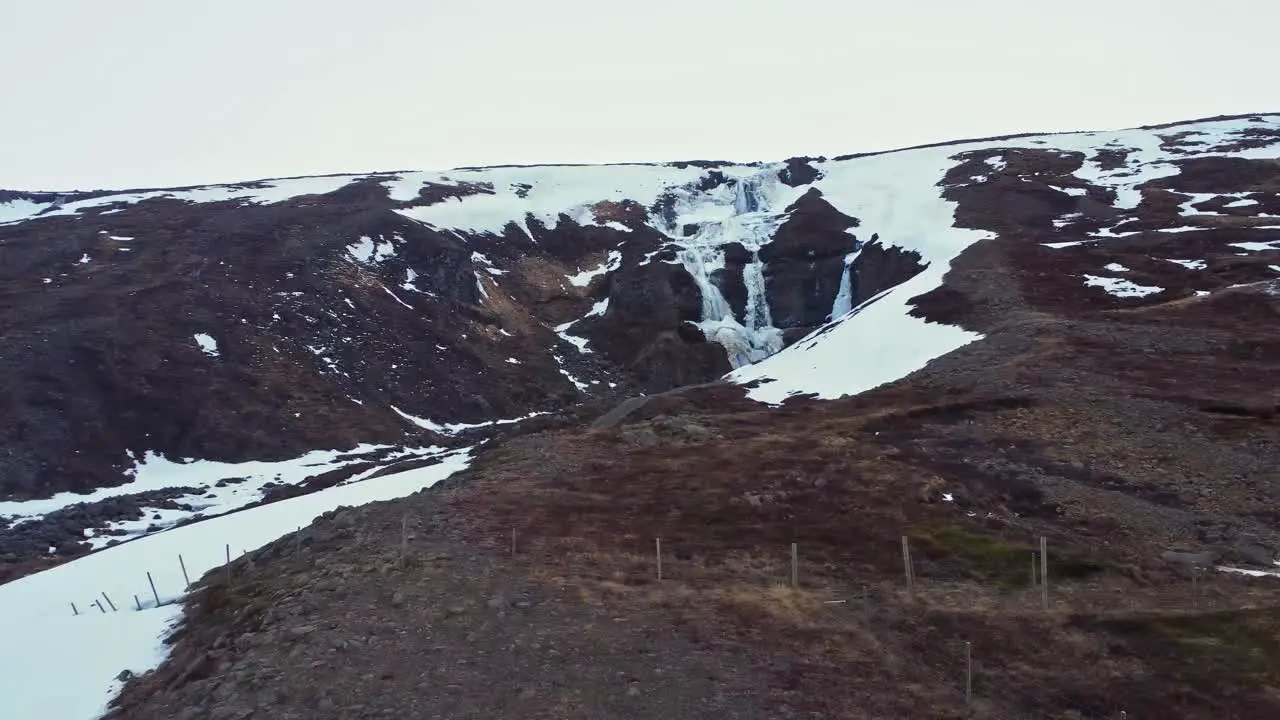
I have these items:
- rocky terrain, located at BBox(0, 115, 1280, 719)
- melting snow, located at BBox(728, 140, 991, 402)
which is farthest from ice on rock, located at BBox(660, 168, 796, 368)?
melting snow, located at BBox(728, 140, 991, 402)

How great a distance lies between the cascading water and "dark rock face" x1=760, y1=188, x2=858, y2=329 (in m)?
1.43

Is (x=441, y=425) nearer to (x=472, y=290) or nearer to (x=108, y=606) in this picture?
(x=472, y=290)

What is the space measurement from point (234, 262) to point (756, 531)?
7234 cm

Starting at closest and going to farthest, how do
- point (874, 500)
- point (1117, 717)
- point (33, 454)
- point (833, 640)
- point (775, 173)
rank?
point (1117, 717), point (833, 640), point (874, 500), point (33, 454), point (775, 173)

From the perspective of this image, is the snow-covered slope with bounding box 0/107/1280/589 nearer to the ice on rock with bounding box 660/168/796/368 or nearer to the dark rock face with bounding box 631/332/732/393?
the dark rock face with bounding box 631/332/732/393

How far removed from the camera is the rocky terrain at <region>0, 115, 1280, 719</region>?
54.3 ft

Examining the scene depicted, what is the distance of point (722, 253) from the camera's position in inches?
3814

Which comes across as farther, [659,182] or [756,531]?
[659,182]

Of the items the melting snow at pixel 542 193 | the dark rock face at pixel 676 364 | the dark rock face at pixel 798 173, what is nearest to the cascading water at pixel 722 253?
the dark rock face at pixel 676 364

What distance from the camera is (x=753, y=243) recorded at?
97.9 metres

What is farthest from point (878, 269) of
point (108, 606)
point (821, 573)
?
point (108, 606)

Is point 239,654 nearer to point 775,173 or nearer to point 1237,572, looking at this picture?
point 1237,572

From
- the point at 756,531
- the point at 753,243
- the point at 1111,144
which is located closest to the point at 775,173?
the point at 753,243

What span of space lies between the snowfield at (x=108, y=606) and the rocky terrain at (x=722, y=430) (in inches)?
64.1
